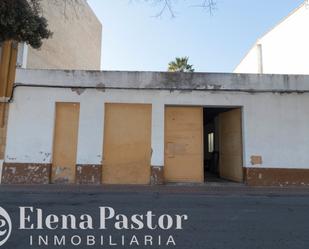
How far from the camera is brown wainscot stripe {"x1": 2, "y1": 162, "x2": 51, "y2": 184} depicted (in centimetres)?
1207

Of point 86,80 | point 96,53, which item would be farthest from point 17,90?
point 96,53

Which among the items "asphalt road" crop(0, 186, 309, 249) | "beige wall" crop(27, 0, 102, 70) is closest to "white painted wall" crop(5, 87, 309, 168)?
"asphalt road" crop(0, 186, 309, 249)

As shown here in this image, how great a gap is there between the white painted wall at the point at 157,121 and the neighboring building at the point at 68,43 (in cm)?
325

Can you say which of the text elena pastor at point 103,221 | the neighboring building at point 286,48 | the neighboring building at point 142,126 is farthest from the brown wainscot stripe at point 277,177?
the neighboring building at point 286,48

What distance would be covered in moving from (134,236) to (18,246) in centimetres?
169

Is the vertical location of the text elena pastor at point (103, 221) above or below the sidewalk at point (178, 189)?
below

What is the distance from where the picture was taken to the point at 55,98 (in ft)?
41.2

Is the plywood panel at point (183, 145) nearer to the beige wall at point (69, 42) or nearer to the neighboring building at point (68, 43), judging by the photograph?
the neighboring building at point (68, 43)

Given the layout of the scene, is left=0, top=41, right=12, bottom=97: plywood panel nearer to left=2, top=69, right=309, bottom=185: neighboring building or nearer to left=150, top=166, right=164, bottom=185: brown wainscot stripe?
left=2, top=69, right=309, bottom=185: neighboring building

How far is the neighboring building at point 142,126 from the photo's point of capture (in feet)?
40.6

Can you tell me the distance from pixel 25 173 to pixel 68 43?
13.1 m

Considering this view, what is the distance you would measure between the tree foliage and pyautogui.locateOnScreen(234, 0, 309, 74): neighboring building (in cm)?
1433

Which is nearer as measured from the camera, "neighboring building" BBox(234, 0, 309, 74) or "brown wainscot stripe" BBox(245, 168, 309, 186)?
"brown wainscot stripe" BBox(245, 168, 309, 186)

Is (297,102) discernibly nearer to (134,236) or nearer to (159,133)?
(159,133)
